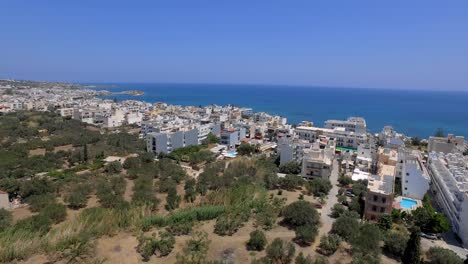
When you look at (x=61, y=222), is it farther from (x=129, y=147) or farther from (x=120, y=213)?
(x=129, y=147)

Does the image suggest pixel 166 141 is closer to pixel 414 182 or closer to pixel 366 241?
pixel 366 241

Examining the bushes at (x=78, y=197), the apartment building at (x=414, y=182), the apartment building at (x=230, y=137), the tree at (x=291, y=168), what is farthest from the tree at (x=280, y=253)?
the apartment building at (x=230, y=137)

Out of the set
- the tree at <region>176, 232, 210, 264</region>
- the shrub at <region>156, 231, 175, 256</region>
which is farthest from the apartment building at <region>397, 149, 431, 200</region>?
the shrub at <region>156, 231, 175, 256</region>

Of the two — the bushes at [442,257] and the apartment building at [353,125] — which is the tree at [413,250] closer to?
the bushes at [442,257]

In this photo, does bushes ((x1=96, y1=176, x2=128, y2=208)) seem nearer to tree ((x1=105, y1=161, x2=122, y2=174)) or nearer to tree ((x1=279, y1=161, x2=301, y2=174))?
tree ((x1=105, y1=161, x2=122, y2=174))

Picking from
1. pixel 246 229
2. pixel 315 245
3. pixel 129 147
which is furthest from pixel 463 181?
pixel 129 147

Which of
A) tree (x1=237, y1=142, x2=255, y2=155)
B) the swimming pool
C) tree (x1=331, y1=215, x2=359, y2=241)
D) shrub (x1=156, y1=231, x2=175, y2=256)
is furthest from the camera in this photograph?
tree (x1=237, y1=142, x2=255, y2=155)

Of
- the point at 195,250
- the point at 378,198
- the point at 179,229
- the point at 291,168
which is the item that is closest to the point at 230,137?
the point at 291,168
